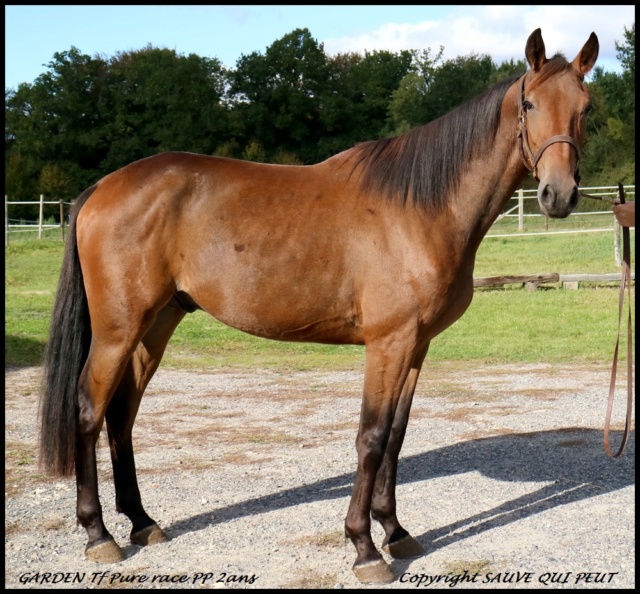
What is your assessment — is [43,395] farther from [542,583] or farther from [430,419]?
[430,419]

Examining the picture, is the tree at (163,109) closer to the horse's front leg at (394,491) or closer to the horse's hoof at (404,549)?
the horse's front leg at (394,491)

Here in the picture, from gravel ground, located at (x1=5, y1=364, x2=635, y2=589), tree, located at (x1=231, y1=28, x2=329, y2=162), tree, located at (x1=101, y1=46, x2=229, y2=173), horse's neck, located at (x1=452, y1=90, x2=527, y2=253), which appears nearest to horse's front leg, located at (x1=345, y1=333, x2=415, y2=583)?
gravel ground, located at (x1=5, y1=364, x2=635, y2=589)

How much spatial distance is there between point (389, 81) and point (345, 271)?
45.3 meters

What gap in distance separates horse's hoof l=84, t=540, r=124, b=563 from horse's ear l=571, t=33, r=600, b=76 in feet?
11.4

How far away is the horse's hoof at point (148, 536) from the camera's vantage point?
4.13 m

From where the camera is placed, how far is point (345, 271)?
388 centimetres

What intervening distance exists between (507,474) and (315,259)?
8.27 ft

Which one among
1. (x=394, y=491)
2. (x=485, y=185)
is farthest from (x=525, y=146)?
(x=394, y=491)

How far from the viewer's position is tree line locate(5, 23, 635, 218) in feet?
131

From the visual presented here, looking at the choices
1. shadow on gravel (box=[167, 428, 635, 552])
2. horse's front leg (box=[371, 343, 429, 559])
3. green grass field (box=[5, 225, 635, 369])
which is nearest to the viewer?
horse's front leg (box=[371, 343, 429, 559])

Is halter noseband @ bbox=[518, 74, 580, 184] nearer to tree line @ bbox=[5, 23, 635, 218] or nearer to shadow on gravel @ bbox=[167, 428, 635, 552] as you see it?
shadow on gravel @ bbox=[167, 428, 635, 552]

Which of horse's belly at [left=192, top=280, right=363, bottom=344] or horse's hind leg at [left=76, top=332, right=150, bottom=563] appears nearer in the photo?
horse's belly at [left=192, top=280, right=363, bottom=344]

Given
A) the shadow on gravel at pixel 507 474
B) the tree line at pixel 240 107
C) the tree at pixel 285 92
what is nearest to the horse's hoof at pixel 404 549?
the shadow on gravel at pixel 507 474

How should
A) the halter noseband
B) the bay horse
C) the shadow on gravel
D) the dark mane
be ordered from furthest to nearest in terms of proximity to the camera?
the shadow on gravel → the dark mane → the bay horse → the halter noseband
